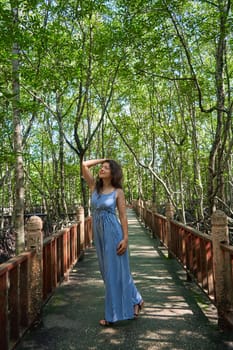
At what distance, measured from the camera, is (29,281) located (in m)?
3.31

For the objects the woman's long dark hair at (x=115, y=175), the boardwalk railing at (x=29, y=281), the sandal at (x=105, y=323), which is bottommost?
the sandal at (x=105, y=323)

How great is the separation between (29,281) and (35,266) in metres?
0.22

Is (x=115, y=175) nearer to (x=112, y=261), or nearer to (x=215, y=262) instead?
(x=112, y=261)

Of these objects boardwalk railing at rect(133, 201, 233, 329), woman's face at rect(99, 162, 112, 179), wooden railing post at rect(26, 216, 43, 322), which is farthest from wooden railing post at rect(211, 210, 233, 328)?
wooden railing post at rect(26, 216, 43, 322)

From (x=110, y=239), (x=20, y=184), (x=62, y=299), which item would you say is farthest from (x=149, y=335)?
(x=20, y=184)

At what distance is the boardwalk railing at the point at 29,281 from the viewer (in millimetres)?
2564

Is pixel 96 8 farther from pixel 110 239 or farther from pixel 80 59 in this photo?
pixel 110 239

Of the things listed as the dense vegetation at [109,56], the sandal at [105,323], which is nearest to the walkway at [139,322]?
the sandal at [105,323]

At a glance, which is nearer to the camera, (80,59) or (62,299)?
(62,299)

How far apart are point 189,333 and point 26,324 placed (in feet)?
5.45

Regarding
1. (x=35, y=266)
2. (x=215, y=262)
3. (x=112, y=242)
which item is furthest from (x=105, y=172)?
(x=215, y=262)

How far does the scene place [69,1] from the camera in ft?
23.3

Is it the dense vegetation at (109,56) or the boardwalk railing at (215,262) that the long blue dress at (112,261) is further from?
the dense vegetation at (109,56)

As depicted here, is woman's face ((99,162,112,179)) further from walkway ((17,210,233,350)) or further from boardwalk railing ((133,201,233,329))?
walkway ((17,210,233,350))
